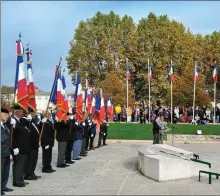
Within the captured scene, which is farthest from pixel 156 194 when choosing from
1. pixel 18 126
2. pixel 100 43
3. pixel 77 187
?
pixel 100 43

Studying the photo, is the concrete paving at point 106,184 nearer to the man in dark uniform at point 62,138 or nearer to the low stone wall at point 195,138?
the man in dark uniform at point 62,138

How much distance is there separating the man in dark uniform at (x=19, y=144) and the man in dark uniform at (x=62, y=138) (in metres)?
3.57

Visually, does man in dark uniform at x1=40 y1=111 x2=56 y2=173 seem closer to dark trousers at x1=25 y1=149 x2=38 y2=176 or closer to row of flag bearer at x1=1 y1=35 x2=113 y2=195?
row of flag bearer at x1=1 y1=35 x2=113 y2=195

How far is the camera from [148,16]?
223 feet

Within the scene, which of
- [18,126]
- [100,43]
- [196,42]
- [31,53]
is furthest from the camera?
[196,42]

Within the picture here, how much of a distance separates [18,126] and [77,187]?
6.68ft

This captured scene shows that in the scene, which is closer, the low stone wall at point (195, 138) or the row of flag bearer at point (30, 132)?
the row of flag bearer at point (30, 132)

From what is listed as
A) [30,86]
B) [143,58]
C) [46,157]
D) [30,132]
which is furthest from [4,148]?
[143,58]

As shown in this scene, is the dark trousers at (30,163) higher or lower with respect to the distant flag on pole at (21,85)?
lower

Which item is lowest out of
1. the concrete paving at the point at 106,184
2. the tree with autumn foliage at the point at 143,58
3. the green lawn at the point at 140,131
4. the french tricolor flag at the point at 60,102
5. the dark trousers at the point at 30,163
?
the concrete paving at the point at 106,184

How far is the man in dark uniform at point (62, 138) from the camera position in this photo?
47.3 feet

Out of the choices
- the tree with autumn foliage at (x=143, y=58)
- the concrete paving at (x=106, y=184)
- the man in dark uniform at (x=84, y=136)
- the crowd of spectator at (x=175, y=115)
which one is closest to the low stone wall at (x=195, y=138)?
the crowd of spectator at (x=175, y=115)

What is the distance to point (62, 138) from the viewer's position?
14.4 metres

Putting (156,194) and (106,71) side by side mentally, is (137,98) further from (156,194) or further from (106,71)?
(156,194)
